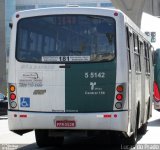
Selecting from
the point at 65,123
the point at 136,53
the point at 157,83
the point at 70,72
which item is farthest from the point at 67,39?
the point at 157,83

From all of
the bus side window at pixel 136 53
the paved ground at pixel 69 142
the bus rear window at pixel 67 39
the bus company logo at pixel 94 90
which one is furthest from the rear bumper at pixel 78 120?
the bus side window at pixel 136 53

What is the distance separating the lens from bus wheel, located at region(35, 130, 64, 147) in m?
13.1

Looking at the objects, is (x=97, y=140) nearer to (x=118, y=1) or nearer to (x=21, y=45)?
(x=21, y=45)

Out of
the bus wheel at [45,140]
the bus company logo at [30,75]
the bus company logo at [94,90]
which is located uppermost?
the bus company logo at [30,75]

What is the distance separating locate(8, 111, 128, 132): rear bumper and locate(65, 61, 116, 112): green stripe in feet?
0.50

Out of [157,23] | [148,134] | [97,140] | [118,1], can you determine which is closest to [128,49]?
[97,140]

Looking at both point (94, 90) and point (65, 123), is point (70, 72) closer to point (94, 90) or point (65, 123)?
point (94, 90)

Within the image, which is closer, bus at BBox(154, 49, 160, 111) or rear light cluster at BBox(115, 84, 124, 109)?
rear light cluster at BBox(115, 84, 124, 109)

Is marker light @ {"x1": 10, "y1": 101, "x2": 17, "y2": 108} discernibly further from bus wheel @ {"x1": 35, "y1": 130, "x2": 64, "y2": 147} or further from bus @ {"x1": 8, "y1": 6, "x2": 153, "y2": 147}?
bus wheel @ {"x1": 35, "y1": 130, "x2": 64, "y2": 147}

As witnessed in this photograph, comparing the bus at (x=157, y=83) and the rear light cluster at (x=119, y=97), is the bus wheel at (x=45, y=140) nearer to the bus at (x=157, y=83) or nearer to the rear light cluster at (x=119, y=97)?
the rear light cluster at (x=119, y=97)

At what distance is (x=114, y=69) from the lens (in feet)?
36.9

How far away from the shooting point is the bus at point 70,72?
36.7 feet

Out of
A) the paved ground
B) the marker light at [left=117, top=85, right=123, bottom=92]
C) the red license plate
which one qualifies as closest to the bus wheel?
the paved ground

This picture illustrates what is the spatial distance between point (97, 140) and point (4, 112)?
15.1 m
